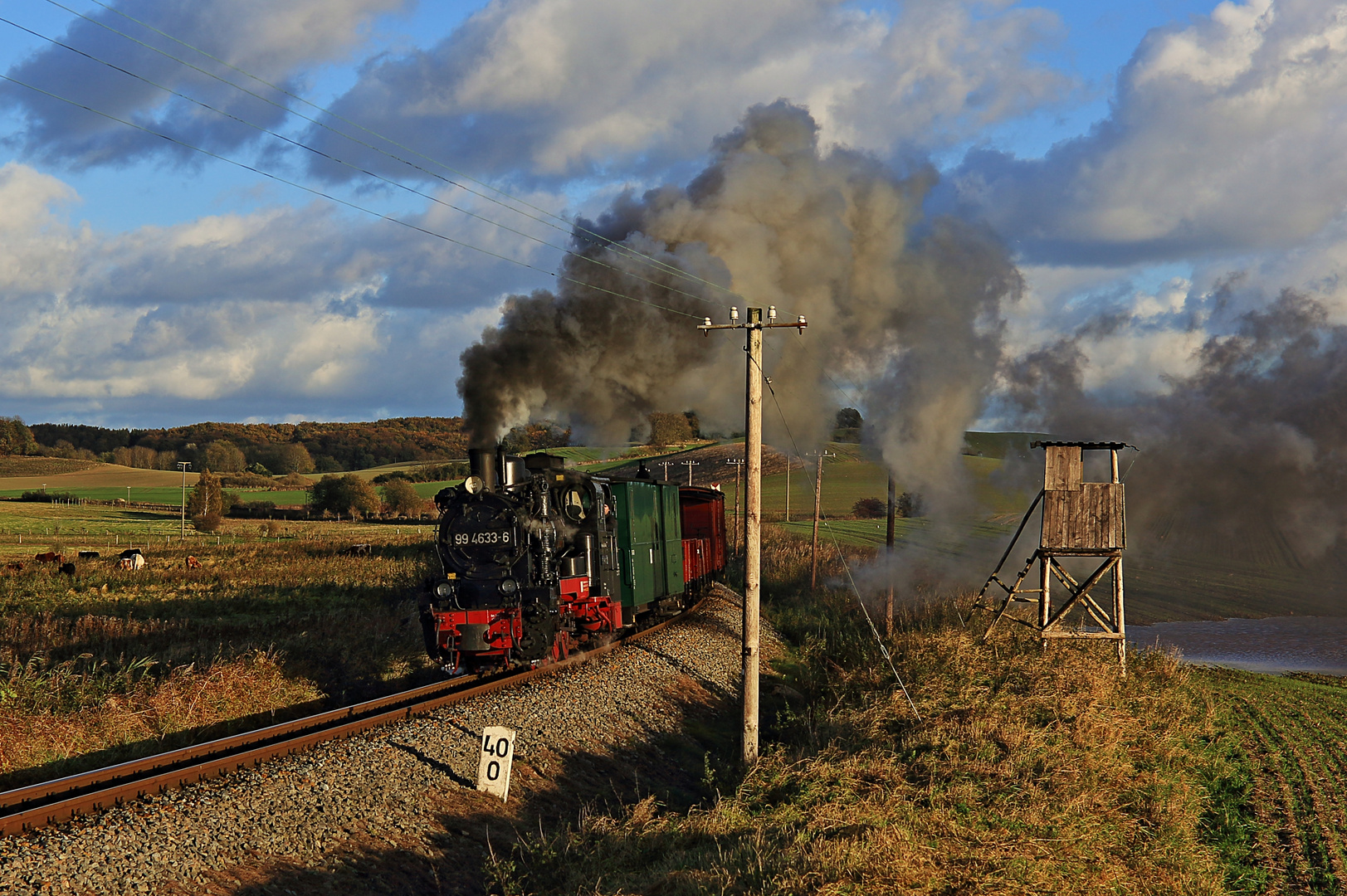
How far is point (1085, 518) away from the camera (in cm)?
2162

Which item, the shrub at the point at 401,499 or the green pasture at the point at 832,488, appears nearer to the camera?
the green pasture at the point at 832,488

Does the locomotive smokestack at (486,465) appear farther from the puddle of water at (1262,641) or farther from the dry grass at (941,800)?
the puddle of water at (1262,641)

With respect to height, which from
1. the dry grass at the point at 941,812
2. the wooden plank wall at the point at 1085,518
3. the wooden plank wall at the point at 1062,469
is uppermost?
the wooden plank wall at the point at 1062,469

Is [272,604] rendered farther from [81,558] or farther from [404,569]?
[81,558]

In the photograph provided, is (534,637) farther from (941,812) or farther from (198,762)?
(941,812)

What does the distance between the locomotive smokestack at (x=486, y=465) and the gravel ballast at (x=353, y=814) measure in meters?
3.49

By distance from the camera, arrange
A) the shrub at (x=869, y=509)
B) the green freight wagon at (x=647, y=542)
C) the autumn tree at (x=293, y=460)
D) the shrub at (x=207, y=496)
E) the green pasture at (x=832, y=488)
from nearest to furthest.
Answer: the green freight wagon at (x=647, y=542) → the shrub at (x=207, y=496) → the green pasture at (x=832, y=488) → the shrub at (x=869, y=509) → the autumn tree at (x=293, y=460)

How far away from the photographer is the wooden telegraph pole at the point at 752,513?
13070 millimetres

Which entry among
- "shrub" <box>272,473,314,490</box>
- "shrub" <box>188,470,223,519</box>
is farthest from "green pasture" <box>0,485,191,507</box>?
"shrub" <box>188,470,223,519</box>

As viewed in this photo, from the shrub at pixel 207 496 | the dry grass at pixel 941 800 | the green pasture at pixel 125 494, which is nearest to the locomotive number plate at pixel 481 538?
the dry grass at pixel 941 800

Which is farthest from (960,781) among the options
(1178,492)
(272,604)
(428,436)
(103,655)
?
(428,436)

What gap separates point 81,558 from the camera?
38875mm

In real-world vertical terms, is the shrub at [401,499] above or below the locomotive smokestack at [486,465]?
below

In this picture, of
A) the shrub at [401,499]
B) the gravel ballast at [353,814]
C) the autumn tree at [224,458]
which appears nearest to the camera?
the gravel ballast at [353,814]
